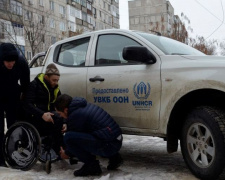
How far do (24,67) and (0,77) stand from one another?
0.33m

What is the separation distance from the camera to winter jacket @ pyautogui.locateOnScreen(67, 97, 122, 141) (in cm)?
345

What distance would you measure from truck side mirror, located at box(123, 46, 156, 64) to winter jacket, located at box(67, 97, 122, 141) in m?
0.69

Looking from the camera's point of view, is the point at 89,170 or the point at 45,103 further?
the point at 45,103

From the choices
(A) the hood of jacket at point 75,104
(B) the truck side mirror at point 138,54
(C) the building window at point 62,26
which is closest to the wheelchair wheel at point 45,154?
(A) the hood of jacket at point 75,104

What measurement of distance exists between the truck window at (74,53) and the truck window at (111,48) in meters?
0.25

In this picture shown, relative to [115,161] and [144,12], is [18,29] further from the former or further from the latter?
[144,12]

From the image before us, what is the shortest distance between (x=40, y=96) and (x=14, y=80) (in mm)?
405

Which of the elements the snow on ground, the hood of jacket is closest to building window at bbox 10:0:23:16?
the snow on ground

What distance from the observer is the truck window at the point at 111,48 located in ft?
13.2

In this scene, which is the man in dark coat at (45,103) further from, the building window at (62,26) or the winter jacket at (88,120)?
the building window at (62,26)

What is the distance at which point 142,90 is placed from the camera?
3.57m

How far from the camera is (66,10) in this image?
36.6 m

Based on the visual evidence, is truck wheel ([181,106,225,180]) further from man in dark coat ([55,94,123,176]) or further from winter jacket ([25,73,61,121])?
winter jacket ([25,73,61,121])

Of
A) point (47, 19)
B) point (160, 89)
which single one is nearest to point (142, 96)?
point (160, 89)
